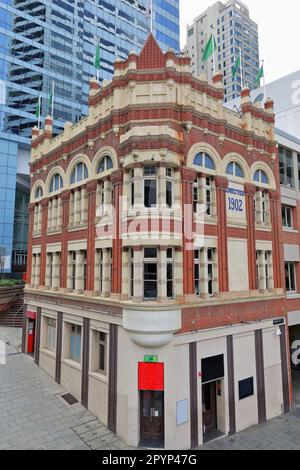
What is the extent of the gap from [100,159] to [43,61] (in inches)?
1896

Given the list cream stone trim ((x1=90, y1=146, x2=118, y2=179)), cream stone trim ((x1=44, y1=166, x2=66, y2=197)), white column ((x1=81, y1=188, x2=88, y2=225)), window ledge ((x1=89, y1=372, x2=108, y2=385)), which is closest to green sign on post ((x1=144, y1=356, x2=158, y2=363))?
window ledge ((x1=89, y1=372, x2=108, y2=385))

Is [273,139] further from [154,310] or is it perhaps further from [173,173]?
[154,310]

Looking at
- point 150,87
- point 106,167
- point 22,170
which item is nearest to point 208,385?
point 106,167

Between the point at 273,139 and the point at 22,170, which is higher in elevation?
the point at 22,170

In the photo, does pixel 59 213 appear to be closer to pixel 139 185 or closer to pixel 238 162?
pixel 139 185

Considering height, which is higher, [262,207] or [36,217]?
[36,217]

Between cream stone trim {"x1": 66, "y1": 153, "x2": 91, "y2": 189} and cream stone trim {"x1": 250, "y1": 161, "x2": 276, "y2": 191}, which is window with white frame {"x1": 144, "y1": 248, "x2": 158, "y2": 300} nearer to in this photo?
cream stone trim {"x1": 66, "y1": 153, "x2": 91, "y2": 189}

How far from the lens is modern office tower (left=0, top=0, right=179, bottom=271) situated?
47.8 m

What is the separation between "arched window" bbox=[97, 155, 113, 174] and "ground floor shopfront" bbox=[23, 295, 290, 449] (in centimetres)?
722

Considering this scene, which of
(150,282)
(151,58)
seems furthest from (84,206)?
(151,58)

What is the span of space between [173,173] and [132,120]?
320cm

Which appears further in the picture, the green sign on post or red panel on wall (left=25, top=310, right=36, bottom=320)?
red panel on wall (left=25, top=310, right=36, bottom=320)

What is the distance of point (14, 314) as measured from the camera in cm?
3014

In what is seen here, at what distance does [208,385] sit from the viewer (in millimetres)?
15227
